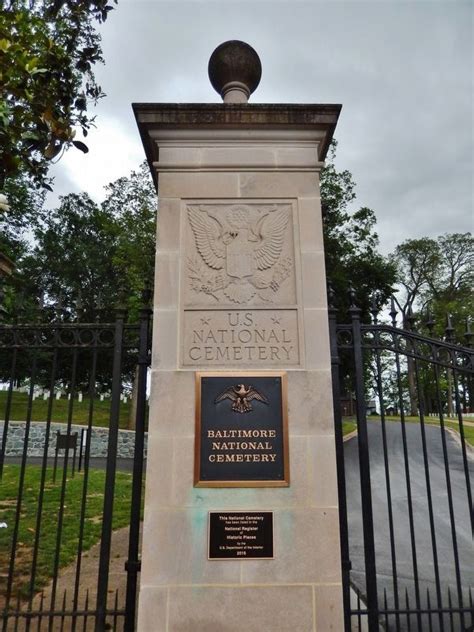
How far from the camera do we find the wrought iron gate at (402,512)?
378 centimetres

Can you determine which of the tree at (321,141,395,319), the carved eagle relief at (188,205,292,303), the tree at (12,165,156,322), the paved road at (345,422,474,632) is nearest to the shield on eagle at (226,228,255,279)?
the carved eagle relief at (188,205,292,303)

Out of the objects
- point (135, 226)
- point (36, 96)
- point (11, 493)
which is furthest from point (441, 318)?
point (36, 96)

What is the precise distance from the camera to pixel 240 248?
4.12 m

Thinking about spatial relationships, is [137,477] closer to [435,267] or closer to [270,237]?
[270,237]

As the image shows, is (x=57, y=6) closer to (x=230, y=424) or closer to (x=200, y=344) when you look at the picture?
(x=200, y=344)

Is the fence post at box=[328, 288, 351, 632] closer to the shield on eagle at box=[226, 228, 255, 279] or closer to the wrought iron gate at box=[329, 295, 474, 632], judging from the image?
the wrought iron gate at box=[329, 295, 474, 632]

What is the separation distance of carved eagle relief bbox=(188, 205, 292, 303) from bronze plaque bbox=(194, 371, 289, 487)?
75 cm

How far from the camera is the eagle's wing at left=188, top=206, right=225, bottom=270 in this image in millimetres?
4086

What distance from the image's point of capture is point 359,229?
69.2ft

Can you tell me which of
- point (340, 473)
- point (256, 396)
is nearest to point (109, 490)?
point (256, 396)

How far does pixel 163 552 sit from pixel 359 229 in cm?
1953

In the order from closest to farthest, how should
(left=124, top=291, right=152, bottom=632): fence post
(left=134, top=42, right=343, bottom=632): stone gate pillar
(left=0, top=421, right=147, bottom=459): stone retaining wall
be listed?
1. (left=134, top=42, right=343, bottom=632): stone gate pillar
2. (left=124, top=291, right=152, bottom=632): fence post
3. (left=0, top=421, right=147, bottom=459): stone retaining wall

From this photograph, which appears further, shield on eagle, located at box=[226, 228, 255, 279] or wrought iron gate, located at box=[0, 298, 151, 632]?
shield on eagle, located at box=[226, 228, 255, 279]

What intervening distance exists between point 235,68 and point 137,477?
4.12m
